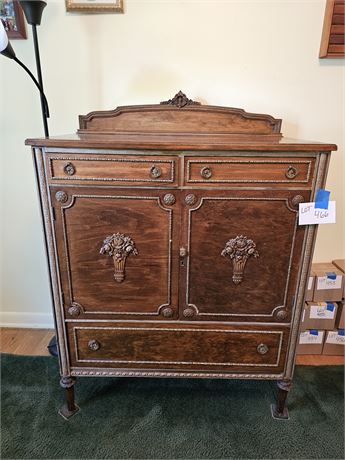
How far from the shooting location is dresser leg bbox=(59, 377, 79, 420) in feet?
4.32

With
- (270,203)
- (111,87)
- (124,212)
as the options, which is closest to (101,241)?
(124,212)

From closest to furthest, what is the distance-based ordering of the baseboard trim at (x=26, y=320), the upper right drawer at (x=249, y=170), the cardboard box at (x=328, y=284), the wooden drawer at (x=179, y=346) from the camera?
the upper right drawer at (x=249, y=170), the wooden drawer at (x=179, y=346), the cardboard box at (x=328, y=284), the baseboard trim at (x=26, y=320)

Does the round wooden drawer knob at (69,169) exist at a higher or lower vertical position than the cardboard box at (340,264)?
higher

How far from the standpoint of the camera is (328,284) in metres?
1.63

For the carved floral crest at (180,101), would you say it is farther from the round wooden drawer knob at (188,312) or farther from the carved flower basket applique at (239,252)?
the round wooden drawer knob at (188,312)

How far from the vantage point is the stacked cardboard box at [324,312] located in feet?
5.33

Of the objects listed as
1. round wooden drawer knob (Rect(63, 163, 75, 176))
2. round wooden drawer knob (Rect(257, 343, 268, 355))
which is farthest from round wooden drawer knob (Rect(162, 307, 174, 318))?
round wooden drawer knob (Rect(63, 163, 75, 176))

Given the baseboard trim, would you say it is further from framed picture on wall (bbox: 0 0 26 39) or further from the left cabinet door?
framed picture on wall (bbox: 0 0 26 39)

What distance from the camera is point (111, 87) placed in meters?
1.54

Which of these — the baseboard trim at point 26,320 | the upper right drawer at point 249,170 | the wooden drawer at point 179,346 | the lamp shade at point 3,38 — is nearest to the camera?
the upper right drawer at point 249,170

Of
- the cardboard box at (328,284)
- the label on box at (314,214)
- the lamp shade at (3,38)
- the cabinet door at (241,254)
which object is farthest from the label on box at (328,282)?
the lamp shade at (3,38)

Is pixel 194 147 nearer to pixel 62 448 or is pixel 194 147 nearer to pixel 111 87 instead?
pixel 111 87

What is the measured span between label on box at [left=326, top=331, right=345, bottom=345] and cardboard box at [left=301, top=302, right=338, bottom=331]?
32 millimetres

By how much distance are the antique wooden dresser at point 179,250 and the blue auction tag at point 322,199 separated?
20 millimetres
